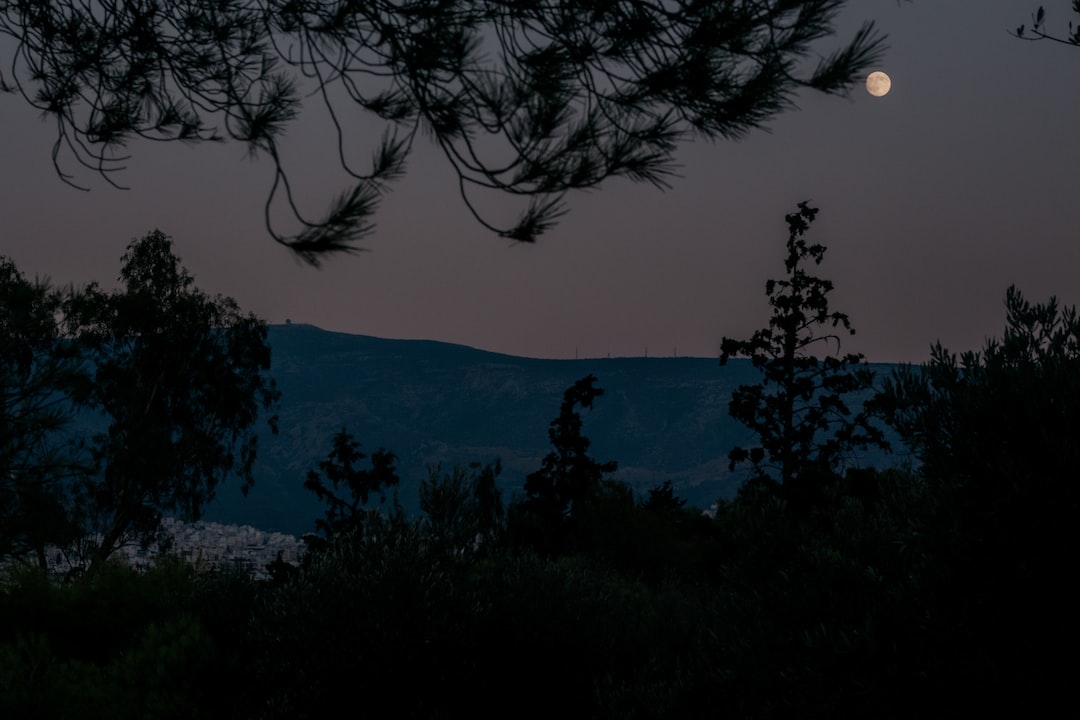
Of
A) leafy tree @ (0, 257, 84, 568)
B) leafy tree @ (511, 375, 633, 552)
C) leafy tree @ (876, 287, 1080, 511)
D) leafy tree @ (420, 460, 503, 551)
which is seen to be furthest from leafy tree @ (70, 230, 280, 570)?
leafy tree @ (876, 287, 1080, 511)

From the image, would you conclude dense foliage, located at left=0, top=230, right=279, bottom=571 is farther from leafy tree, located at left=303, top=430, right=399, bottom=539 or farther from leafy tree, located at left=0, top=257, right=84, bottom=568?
leafy tree, located at left=0, top=257, right=84, bottom=568

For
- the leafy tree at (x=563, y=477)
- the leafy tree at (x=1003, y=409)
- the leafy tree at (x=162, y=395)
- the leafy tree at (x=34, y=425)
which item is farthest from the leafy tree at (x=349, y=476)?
the leafy tree at (x=1003, y=409)

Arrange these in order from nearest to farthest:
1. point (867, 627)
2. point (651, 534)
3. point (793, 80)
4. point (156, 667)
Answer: point (867, 627), point (793, 80), point (156, 667), point (651, 534)

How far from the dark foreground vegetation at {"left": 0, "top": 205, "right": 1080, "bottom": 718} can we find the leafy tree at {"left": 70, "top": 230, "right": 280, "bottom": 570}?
18.3 m

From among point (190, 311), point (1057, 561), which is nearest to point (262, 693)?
point (1057, 561)

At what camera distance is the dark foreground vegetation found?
19.5ft

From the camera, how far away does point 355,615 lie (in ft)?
36.8

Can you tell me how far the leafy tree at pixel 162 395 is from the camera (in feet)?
130

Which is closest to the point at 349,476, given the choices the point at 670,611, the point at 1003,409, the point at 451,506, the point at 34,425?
the point at 34,425

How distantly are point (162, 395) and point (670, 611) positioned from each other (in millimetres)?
32007

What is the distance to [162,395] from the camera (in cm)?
4188

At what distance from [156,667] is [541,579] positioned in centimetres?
472

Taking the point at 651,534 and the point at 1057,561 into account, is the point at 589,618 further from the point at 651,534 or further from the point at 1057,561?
the point at 651,534

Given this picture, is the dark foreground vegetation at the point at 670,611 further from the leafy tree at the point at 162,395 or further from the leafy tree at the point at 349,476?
the leafy tree at the point at 349,476
